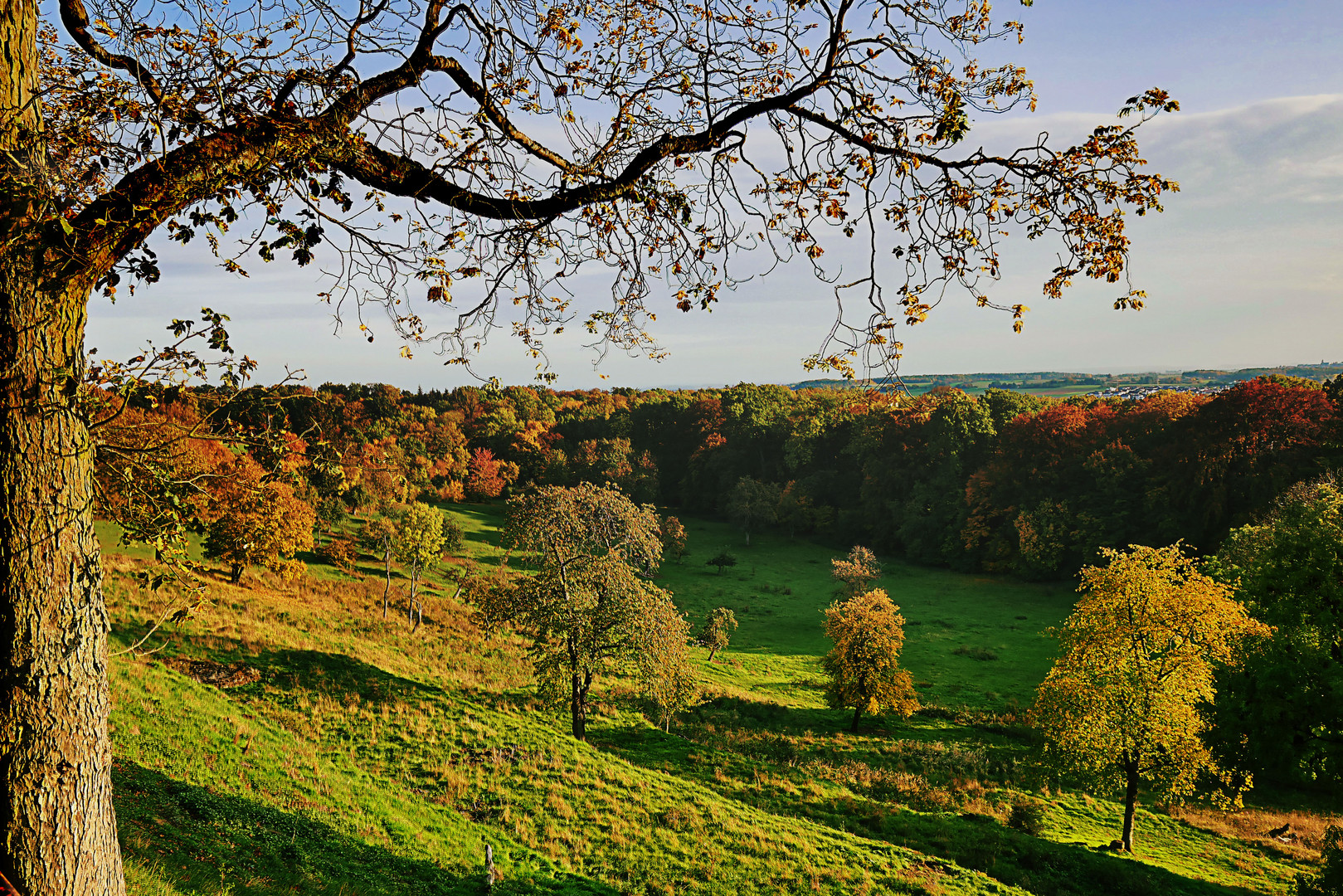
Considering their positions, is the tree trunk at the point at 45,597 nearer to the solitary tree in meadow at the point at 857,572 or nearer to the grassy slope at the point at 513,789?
the grassy slope at the point at 513,789

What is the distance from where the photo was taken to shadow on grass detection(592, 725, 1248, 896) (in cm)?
1552

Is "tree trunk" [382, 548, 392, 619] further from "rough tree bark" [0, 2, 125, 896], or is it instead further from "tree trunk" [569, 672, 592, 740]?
"rough tree bark" [0, 2, 125, 896]

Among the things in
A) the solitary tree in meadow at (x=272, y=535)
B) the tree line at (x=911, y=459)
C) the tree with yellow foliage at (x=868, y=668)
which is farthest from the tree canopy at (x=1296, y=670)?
the solitary tree in meadow at (x=272, y=535)

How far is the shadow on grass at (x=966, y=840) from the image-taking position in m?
15.5

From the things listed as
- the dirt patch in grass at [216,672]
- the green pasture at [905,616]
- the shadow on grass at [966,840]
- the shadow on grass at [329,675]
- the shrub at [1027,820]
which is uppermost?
the dirt patch in grass at [216,672]

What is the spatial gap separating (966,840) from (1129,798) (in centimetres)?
557

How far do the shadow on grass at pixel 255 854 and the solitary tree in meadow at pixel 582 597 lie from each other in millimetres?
8184

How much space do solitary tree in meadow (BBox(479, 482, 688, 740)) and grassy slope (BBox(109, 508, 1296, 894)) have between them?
8.00ft

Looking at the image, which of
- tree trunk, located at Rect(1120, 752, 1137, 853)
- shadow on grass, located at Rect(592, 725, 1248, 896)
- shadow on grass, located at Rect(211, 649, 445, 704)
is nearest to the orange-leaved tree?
shadow on grass, located at Rect(211, 649, 445, 704)

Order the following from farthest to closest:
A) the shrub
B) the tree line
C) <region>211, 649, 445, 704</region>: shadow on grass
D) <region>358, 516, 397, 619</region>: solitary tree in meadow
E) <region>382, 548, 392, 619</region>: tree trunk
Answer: the tree line, <region>358, 516, 397, 619</region>: solitary tree in meadow, <region>382, 548, 392, 619</region>: tree trunk, <region>211, 649, 445, 704</region>: shadow on grass, the shrub

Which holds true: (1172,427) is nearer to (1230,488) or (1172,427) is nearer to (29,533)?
(1230,488)

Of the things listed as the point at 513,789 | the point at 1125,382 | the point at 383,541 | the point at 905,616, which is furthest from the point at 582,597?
the point at 1125,382

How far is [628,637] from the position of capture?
19.6 m

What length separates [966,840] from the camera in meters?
16.8
